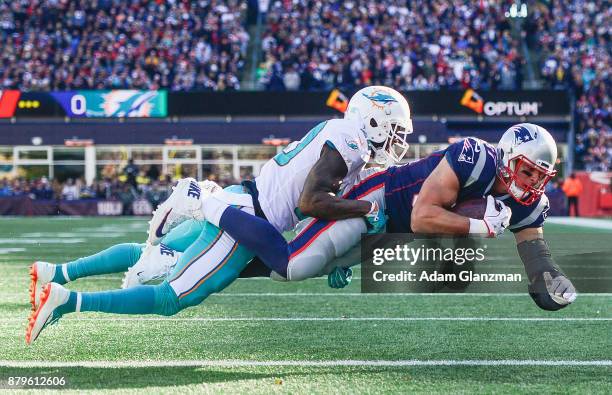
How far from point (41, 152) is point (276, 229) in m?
23.1

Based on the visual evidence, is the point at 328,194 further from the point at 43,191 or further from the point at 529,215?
the point at 43,191

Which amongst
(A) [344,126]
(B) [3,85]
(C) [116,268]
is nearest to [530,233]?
(A) [344,126]

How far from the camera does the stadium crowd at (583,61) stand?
972 inches

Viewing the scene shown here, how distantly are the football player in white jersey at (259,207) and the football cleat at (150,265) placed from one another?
0.08 meters

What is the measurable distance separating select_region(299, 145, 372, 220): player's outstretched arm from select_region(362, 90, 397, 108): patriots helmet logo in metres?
0.50

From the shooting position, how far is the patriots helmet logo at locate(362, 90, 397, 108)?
486 centimetres

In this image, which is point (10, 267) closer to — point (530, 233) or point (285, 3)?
point (530, 233)

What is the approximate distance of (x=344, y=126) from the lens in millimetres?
4652

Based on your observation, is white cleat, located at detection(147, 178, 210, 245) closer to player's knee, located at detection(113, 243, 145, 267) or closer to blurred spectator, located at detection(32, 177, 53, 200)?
player's knee, located at detection(113, 243, 145, 267)

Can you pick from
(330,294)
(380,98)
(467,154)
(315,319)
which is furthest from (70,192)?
(467,154)

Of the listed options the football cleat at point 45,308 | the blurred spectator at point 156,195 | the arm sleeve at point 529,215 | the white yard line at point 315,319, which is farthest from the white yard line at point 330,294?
the blurred spectator at point 156,195

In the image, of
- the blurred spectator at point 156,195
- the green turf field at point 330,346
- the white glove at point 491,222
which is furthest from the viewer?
the blurred spectator at point 156,195

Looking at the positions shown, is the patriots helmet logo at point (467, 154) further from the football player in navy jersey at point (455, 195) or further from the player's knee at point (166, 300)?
the player's knee at point (166, 300)

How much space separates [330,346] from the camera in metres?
4.82
